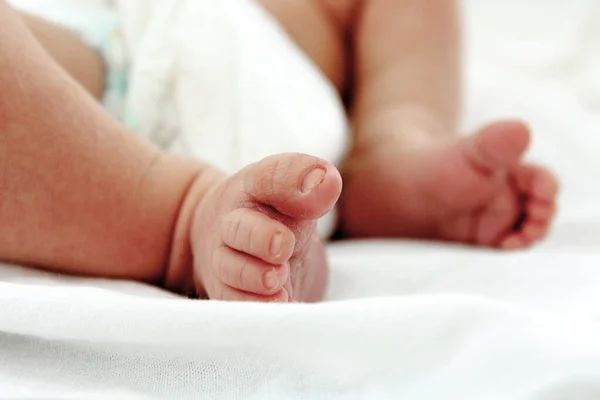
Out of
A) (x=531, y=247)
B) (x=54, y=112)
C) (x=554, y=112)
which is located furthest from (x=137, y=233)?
(x=554, y=112)

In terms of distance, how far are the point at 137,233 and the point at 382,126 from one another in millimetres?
341

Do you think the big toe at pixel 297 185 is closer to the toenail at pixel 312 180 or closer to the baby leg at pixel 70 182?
the toenail at pixel 312 180

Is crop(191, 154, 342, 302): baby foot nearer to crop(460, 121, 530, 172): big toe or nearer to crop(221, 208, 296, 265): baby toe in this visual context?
crop(221, 208, 296, 265): baby toe

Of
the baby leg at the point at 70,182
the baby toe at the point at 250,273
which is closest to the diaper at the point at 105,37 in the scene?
the baby leg at the point at 70,182

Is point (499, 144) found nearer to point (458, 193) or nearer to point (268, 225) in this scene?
point (458, 193)

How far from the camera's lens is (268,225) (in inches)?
13.6

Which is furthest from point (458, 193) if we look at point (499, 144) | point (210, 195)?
point (210, 195)

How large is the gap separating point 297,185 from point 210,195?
89 millimetres

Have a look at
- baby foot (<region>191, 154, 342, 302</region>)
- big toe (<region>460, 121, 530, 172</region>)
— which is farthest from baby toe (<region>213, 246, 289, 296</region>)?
big toe (<region>460, 121, 530, 172</region>)

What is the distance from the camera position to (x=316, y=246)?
1.40ft

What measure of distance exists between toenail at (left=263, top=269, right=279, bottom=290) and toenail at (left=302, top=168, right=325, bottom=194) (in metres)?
0.04

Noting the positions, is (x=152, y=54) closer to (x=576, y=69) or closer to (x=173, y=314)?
(x=173, y=314)

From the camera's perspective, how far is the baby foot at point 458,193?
574 millimetres

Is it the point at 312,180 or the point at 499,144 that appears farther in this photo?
the point at 499,144
